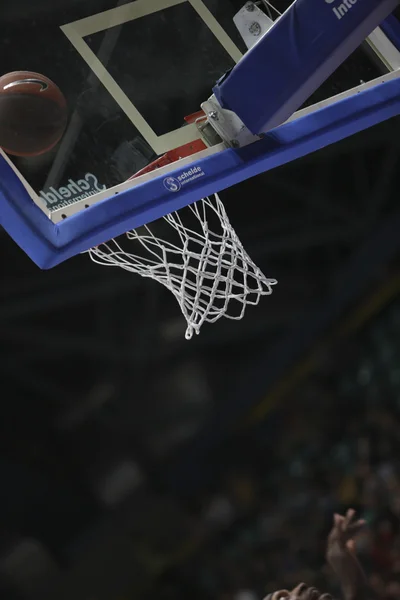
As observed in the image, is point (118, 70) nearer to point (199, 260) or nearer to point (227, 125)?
point (227, 125)

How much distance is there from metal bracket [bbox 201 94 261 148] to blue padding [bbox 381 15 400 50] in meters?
0.62

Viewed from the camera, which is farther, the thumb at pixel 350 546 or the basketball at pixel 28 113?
the thumb at pixel 350 546

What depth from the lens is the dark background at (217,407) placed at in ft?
13.5

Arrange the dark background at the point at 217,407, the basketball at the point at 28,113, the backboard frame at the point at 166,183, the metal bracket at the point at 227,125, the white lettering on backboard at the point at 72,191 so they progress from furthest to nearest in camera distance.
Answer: the dark background at the point at 217,407
the metal bracket at the point at 227,125
the white lettering on backboard at the point at 72,191
the backboard frame at the point at 166,183
the basketball at the point at 28,113

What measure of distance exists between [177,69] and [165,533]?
2648mm

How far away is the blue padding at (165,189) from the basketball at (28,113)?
0.08m

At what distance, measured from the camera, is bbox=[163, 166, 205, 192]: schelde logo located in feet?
7.27

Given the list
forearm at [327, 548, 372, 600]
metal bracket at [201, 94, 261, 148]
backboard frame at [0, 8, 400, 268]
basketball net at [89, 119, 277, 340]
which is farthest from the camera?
forearm at [327, 548, 372, 600]

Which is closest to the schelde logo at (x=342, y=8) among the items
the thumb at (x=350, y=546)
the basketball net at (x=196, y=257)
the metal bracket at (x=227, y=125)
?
the metal bracket at (x=227, y=125)

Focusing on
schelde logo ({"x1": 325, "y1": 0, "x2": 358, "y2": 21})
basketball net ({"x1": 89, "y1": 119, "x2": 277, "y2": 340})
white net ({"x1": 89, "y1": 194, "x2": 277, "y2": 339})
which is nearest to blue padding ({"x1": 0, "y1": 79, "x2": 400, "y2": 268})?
basketball net ({"x1": 89, "y1": 119, "x2": 277, "y2": 340})

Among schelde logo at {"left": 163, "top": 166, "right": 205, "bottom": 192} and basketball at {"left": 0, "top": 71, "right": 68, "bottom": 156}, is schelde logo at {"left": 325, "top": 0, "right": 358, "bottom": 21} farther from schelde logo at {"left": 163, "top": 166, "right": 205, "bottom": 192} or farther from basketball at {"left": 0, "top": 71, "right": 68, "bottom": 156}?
basketball at {"left": 0, "top": 71, "right": 68, "bottom": 156}

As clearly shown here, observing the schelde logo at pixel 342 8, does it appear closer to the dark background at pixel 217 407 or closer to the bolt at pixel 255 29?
the bolt at pixel 255 29

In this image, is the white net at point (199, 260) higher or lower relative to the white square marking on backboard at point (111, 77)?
lower

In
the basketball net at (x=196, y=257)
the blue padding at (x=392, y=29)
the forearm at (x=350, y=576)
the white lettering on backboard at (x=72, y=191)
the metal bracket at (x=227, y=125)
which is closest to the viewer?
the white lettering on backboard at (x=72, y=191)
